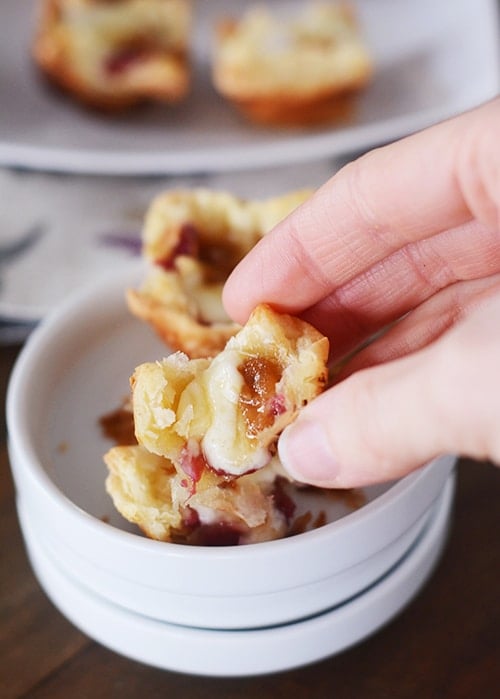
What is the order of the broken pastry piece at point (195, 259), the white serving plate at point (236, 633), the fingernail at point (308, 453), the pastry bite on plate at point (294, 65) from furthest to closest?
the pastry bite on plate at point (294, 65), the broken pastry piece at point (195, 259), the white serving plate at point (236, 633), the fingernail at point (308, 453)

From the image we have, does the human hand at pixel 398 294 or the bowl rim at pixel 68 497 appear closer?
the human hand at pixel 398 294

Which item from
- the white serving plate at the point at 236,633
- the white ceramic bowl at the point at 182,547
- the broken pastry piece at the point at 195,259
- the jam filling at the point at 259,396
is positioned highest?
the jam filling at the point at 259,396

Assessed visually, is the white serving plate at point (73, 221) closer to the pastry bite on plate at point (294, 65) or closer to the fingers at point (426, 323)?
the pastry bite on plate at point (294, 65)

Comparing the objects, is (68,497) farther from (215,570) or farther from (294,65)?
(294,65)

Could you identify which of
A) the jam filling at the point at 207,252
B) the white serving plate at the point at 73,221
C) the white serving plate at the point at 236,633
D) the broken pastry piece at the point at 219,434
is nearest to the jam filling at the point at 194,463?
the broken pastry piece at the point at 219,434

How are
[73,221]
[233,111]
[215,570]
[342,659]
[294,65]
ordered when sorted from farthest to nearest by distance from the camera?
1. [233,111]
2. [294,65]
3. [73,221]
4. [342,659]
5. [215,570]

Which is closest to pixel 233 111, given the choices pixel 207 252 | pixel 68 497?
pixel 207 252

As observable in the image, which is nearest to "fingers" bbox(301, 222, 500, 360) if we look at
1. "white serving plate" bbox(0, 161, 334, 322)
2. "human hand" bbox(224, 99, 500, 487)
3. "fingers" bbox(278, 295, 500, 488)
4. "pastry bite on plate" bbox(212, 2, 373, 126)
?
"human hand" bbox(224, 99, 500, 487)
